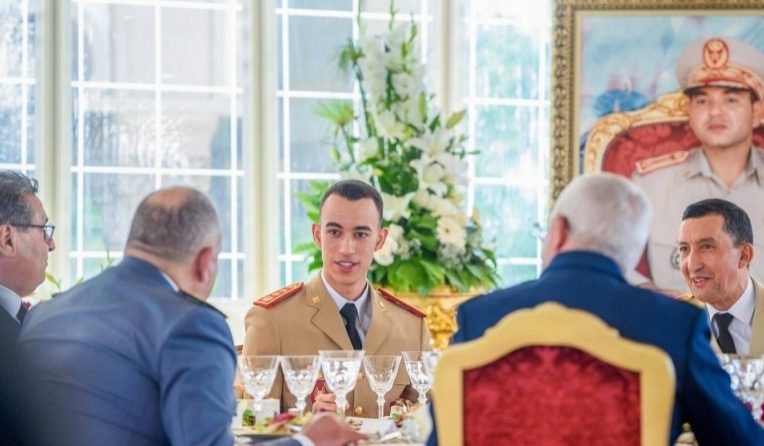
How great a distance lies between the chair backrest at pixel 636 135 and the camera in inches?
263

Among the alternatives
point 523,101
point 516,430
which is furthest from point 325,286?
point 523,101

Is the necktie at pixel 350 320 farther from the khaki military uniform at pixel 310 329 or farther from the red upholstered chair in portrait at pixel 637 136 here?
the red upholstered chair in portrait at pixel 637 136

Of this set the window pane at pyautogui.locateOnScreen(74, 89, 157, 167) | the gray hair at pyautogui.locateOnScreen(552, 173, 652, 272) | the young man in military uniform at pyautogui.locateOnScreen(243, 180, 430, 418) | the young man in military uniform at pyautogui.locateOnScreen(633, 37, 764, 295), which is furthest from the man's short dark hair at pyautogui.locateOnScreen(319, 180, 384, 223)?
Answer: the young man in military uniform at pyautogui.locateOnScreen(633, 37, 764, 295)

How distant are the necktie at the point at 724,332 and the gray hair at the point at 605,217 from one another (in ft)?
5.51

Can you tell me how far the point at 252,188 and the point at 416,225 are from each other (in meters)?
1.11

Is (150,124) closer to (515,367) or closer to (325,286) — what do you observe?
(325,286)

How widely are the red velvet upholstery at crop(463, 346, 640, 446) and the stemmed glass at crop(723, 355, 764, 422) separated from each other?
2.97ft

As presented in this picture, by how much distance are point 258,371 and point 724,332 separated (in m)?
1.73

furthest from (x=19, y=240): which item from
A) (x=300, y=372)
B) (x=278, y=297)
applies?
(x=300, y=372)

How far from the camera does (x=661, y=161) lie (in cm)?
667

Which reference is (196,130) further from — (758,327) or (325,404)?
(758,327)

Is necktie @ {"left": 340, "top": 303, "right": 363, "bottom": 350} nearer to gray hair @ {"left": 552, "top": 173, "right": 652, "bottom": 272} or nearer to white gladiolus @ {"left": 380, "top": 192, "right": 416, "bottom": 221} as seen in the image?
white gladiolus @ {"left": 380, "top": 192, "right": 416, "bottom": 221}

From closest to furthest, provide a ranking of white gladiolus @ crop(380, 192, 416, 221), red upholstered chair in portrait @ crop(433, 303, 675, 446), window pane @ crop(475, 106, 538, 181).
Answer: red upholstered chair in portrait @ crop(433, 303, 675, 446), white gladiolus @ crop(380, 192, 416, 221), window pane @ crop(475, 106, 538, 181)

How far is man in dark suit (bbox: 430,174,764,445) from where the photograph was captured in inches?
102
